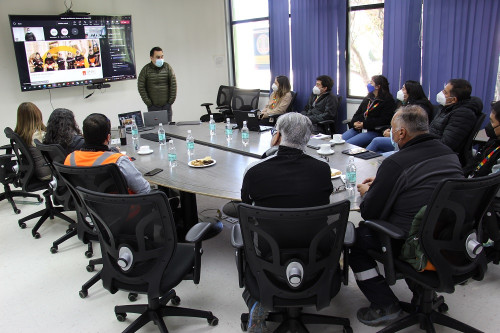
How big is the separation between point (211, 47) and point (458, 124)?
5141 mm

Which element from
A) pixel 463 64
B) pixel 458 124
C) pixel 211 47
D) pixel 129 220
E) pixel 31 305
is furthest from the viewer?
pixel 211 47

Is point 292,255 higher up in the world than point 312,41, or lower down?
lower down

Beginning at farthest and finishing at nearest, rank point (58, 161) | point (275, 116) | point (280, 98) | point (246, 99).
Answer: point (246, 99), point (280, 98), point (275, 116), point (58, 161)

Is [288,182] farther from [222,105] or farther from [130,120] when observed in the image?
[222,105]

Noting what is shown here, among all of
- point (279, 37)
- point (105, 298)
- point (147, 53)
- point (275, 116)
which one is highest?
point (279, 37)

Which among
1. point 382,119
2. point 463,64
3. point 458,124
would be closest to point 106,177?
point 458,124

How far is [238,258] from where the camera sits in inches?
83.9

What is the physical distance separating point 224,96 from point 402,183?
18.0 feet

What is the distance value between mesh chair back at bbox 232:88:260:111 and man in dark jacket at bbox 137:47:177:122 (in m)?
1.06

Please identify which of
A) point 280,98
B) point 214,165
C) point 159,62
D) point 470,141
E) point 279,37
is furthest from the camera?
point 279,37

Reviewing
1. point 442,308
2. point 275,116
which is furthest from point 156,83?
point 442,308

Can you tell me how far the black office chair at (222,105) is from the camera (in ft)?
23.0

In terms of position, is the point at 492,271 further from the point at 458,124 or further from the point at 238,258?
the point at 238,258

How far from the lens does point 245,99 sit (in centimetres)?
654
